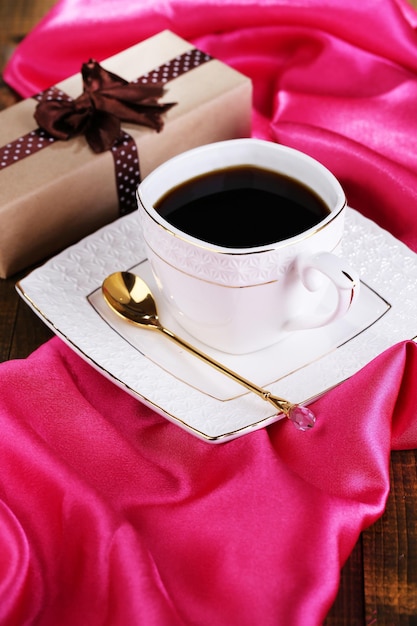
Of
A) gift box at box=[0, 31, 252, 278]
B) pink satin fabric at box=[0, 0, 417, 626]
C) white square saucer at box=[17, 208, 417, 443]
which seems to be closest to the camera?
pink satin fabric at box=[0, 0, 417, 626]

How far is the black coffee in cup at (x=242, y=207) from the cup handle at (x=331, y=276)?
0.19 feet

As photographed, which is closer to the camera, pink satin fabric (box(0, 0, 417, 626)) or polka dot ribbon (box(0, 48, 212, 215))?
pink satin fabric (box(0, 0, 417, 626))

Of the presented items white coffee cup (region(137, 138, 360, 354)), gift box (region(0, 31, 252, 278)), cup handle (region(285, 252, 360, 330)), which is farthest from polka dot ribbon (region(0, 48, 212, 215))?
cup handle (region(285, 252, 360, 330))

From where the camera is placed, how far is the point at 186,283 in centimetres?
76

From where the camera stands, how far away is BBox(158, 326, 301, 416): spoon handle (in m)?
0.73

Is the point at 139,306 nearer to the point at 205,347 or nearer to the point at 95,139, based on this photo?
the point at 205,347

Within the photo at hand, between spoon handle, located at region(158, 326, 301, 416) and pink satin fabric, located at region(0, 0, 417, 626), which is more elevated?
spoon handle, located at region(158, 326, 301, 416)

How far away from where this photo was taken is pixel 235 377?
2.50 feet

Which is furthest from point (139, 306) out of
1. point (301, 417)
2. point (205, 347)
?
point (301, 417)

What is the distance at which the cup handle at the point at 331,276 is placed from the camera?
0.71 m

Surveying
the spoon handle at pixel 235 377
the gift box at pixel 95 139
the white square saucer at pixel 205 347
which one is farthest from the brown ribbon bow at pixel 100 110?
the spoon handle at pixel 235 377

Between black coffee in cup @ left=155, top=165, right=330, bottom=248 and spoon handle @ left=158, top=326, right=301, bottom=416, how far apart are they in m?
0.11

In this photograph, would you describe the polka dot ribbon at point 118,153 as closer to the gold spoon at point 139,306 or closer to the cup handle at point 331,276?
the gold spoon at point 139,306

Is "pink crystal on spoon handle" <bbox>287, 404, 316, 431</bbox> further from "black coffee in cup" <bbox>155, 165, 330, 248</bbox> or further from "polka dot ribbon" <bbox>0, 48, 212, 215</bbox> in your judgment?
"polka dot ribbon" <bbox>0, 48, 212, 215</bbox>
